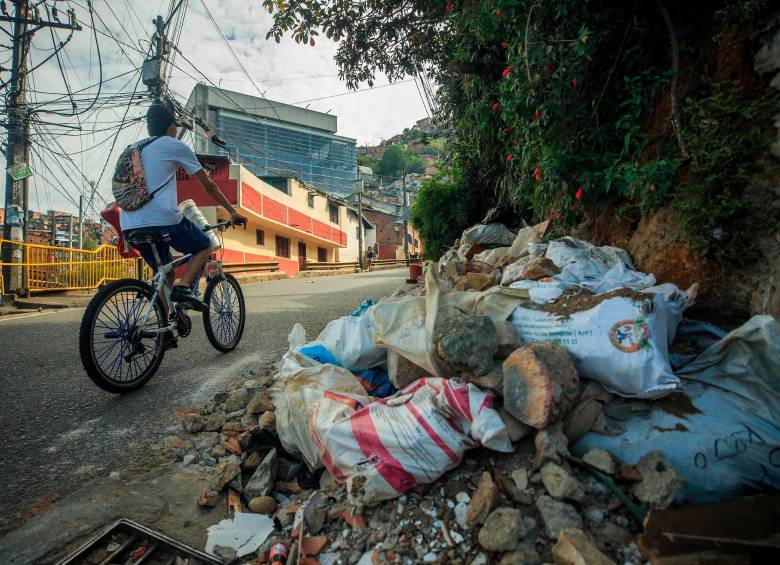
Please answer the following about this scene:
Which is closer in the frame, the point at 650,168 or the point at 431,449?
the point at 431,449

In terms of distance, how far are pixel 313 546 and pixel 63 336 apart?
160 inches

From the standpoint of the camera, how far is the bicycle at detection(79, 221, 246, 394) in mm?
2076

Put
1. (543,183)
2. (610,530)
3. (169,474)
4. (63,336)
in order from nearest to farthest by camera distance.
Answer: (610,530) → (169,474) → (543,183) → (63,336)

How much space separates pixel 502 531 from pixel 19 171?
11248mm

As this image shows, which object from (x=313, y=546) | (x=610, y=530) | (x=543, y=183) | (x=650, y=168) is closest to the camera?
(x=610, y=530)

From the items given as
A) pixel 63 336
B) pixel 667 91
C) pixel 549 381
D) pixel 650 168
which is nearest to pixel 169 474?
pixel 549 381

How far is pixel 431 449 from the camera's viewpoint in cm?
116

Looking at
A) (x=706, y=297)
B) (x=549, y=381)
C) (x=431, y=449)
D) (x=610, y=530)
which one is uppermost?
(x=706, y=297)

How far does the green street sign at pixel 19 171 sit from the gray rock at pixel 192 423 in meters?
9.63

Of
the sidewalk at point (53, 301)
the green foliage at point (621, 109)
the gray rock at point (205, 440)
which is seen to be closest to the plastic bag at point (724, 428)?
the green foliage at point (621, 109)

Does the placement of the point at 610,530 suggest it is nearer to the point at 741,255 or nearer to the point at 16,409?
the point at 741,255

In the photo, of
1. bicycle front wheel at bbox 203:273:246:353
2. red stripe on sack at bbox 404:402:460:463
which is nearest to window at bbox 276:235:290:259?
bicycle front wheel at bbox 203:273:246:353

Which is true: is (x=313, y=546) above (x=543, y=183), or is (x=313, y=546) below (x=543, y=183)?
below

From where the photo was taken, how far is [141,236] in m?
2.34
